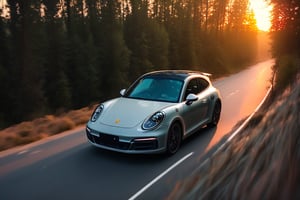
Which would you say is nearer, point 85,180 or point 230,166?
point 230,166

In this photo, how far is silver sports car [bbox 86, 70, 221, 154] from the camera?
6.28 metres

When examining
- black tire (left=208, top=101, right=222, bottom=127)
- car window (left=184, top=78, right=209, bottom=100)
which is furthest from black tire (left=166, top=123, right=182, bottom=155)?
black tire (left=208, top=101, right=222, bottom=127)

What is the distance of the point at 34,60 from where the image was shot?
26.5 meters

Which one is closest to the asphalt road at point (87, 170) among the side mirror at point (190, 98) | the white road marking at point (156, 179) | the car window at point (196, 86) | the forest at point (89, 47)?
the white road marking at point (156, 179)

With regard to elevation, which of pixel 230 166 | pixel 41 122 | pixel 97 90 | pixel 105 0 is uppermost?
pixel 105 0

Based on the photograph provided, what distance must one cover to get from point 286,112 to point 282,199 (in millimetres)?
1053

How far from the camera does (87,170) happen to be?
6.03 m

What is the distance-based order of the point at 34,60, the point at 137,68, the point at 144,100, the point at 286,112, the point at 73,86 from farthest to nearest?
the point at 137,68 → the point at 73,86 → the point at 34,60 → the point at 144,100 → the point at 286,112

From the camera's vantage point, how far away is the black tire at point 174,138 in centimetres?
669

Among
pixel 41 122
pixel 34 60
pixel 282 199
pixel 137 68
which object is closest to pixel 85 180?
pixel 282 199

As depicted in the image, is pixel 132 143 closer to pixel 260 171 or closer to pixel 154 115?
pixel 154 115

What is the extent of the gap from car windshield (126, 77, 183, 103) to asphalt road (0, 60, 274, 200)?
116 cm

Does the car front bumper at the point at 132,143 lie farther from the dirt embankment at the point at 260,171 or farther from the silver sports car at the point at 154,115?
the dirt embankment at the point at 260,171

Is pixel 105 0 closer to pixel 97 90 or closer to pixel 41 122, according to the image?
pixel 97 90
